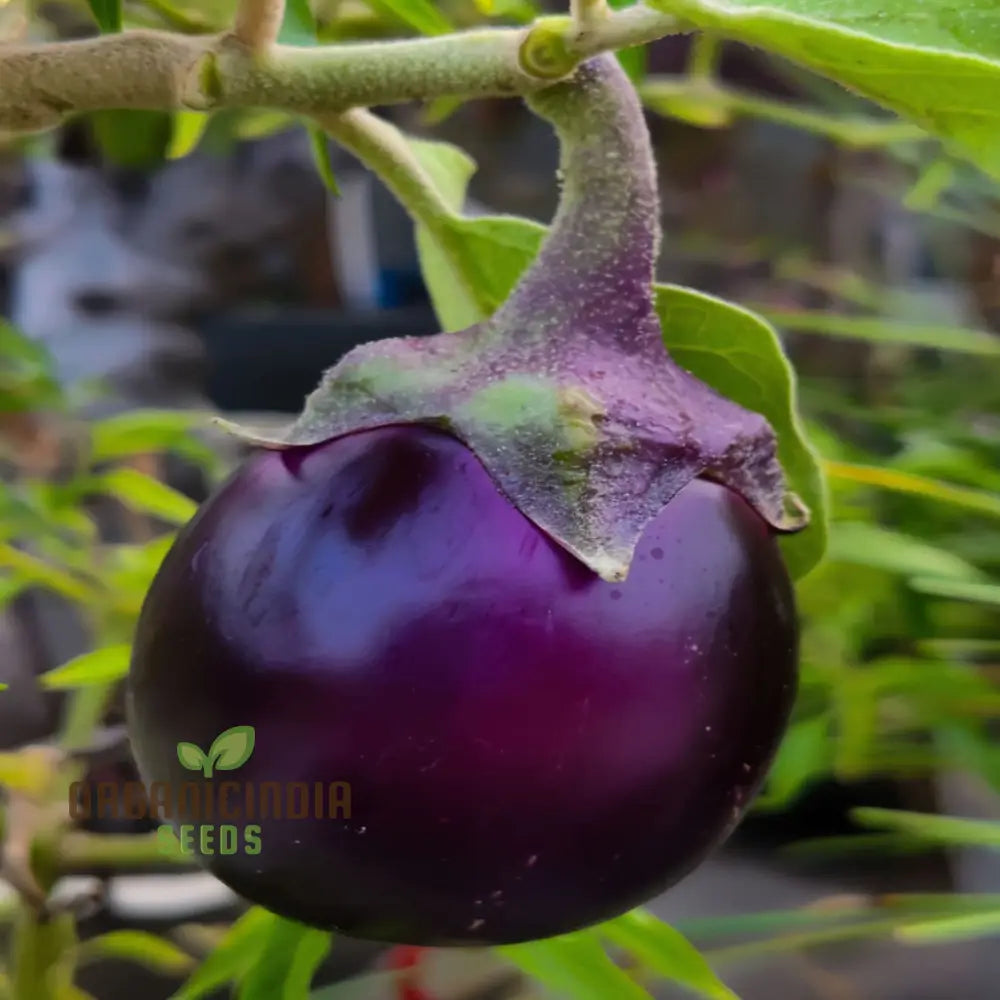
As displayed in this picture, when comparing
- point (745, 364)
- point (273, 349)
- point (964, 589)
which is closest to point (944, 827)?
point (964, 589)

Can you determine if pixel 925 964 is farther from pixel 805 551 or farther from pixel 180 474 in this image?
pixel 180 474

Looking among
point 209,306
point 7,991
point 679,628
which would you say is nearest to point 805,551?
point 679,628

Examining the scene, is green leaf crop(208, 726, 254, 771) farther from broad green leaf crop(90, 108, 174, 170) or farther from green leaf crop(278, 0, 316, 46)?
broad green leaf crop(90, 108, 174, 170)

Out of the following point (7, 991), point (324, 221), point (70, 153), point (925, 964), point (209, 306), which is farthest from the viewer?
point (324, 221)

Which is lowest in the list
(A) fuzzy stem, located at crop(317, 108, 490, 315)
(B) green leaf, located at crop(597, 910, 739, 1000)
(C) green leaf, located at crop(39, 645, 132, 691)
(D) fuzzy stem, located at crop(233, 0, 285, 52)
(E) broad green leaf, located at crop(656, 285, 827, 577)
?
(B) green leaf, located at crop(597, 910, 739, 1000)

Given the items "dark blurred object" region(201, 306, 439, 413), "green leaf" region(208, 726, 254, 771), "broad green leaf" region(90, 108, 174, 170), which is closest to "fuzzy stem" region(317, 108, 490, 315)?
"green leaf" region(208, 726, 254, 771)

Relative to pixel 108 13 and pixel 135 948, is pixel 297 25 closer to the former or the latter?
pixel 108 13

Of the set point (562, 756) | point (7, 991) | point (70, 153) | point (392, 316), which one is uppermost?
point (562, 756)
